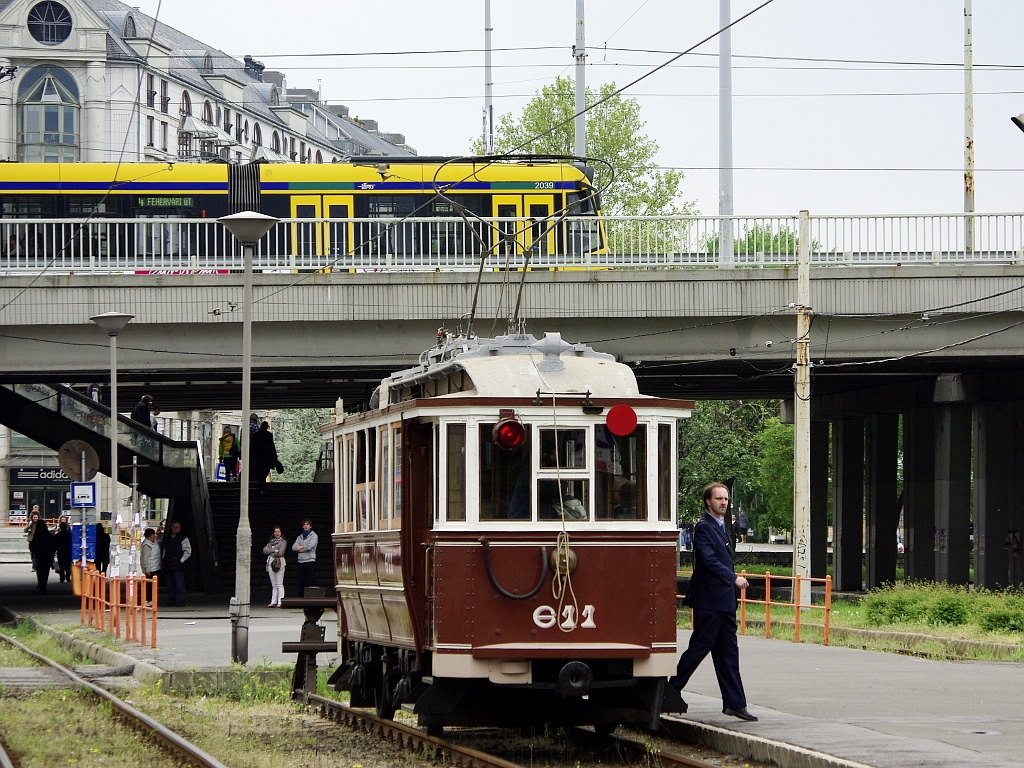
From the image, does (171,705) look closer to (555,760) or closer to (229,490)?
(555,760)

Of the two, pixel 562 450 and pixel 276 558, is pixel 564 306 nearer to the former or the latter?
pixel 276 558

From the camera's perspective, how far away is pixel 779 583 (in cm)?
4169

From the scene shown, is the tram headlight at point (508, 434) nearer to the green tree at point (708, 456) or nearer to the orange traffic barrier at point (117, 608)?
the orange traffic barrier at point (117, 608)

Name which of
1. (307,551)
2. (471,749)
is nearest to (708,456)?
(307,551)

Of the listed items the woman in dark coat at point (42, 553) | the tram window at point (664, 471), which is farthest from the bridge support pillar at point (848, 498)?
the tram window at point (664, 471)

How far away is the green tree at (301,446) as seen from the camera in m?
71.9

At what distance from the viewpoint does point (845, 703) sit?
40.5ft

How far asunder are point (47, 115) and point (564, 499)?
75708 mm

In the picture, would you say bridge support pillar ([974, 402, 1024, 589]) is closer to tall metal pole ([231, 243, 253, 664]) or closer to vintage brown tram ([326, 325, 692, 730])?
tall metal pole ([231, 243, 253, 664])

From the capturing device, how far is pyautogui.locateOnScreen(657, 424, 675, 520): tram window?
34.8 feet

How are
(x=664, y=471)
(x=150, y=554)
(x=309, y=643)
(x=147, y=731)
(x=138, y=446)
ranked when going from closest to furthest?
(x=664, y=471) → (x=147, y=731) → (x=309, y=643) → (x=150, y=554) → (x=138, y=446)

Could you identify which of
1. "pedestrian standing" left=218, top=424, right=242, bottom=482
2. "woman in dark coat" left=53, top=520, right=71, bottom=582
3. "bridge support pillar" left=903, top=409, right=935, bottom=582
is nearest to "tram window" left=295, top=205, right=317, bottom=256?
"pedestrian standing" left=218, top=424, right=242, bottom=482

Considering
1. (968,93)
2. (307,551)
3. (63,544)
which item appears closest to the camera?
(307,551)

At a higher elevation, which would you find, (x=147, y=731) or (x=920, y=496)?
(x=920, y=496)
